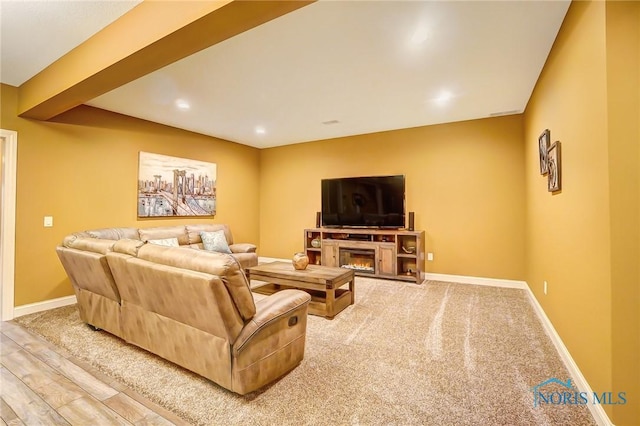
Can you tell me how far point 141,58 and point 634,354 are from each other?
11.4ft

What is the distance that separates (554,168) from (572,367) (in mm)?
1552

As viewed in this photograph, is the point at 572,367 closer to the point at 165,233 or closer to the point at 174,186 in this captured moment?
the point at 165,233

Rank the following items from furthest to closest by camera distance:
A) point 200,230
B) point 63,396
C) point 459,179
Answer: point 200,230 → point 459,179 → point 63,396

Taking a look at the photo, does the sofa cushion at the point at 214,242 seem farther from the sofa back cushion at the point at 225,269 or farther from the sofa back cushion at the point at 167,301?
the sofa back cushion at the point at 225,269

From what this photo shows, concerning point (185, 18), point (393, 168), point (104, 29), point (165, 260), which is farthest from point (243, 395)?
point (393, 168)

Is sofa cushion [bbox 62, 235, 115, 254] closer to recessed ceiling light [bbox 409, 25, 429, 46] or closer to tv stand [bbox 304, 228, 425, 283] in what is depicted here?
recessed ceiling light [bbox 409, 25, 429, 46]

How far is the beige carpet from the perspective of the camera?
1.70 metres

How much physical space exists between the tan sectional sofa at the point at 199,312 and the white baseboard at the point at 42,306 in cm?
169

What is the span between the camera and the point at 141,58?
2.11 m

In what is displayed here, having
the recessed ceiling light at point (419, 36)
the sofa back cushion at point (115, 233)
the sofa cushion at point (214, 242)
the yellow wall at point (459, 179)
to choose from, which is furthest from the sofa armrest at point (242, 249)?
the recessed ceiling light at point (419, 36)

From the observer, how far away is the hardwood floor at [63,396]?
1698mm

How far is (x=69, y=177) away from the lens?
380cm

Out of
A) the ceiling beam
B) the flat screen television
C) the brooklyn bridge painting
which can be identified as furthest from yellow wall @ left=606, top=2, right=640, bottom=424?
the brooklyn bridge painting

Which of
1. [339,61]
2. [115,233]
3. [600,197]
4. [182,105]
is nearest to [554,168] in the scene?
[600,197]
